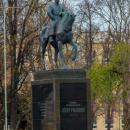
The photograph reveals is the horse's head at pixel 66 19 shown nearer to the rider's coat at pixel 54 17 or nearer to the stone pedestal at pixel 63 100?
the rider's coat at pixel 54 17

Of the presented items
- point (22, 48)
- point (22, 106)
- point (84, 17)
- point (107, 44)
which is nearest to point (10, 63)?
point (22, 48)

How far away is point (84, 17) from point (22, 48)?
14255mm

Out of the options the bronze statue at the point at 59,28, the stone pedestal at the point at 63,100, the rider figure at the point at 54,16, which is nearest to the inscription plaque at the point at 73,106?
the stone pedestal at the point at 63,100

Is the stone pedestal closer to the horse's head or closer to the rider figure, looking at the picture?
the rider figure

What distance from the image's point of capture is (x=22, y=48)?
44.2m

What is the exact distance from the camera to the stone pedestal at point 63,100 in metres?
22.9

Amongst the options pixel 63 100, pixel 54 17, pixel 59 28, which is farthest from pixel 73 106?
pixel 54 17

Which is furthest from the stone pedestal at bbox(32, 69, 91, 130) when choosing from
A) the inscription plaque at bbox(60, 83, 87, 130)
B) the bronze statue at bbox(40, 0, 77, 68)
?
the bronze statue at bbox(40, 0, 77, 68)

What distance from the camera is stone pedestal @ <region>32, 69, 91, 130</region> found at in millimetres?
22906

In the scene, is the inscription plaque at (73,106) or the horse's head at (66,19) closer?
the inscription plaque at (73,106)

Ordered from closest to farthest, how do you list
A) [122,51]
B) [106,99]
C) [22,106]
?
[22,106] < [122,51] < [106,99]

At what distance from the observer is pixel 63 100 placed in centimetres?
2303

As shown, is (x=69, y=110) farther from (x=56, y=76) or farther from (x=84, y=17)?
(x=84, y=17)

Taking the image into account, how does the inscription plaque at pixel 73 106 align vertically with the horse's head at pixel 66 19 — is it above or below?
below
